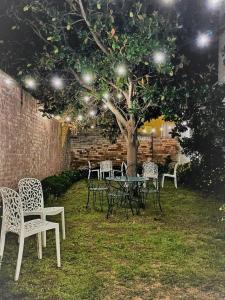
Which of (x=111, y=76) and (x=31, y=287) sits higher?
(x=111, y=76)

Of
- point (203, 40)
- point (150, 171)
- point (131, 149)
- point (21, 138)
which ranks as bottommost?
point (150, 171)

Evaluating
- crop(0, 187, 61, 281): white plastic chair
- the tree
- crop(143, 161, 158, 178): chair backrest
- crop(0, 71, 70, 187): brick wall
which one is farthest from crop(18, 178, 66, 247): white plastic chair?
crop(143, 161, 158, 178): chair backrest

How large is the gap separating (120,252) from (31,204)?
1459mm

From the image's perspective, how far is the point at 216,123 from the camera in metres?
8.10

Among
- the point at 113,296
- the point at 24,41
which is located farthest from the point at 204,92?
the point at 113,296

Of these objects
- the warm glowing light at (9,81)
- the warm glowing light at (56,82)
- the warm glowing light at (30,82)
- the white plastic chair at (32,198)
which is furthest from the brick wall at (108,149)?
the white plastic chair at (32,198)

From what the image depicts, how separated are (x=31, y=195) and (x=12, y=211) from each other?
1.21 metres

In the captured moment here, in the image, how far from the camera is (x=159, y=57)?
20.5 feet

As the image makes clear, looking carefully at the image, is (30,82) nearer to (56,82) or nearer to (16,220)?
(56,82)

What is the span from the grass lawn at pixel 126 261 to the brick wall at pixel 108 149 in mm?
9152

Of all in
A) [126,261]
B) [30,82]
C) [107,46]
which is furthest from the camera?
[30,82]

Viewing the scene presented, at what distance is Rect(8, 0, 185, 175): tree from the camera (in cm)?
619

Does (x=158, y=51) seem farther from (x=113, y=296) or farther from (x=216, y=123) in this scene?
(x=113, y=296)

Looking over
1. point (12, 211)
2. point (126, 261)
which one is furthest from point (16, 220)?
point (126, 261)
